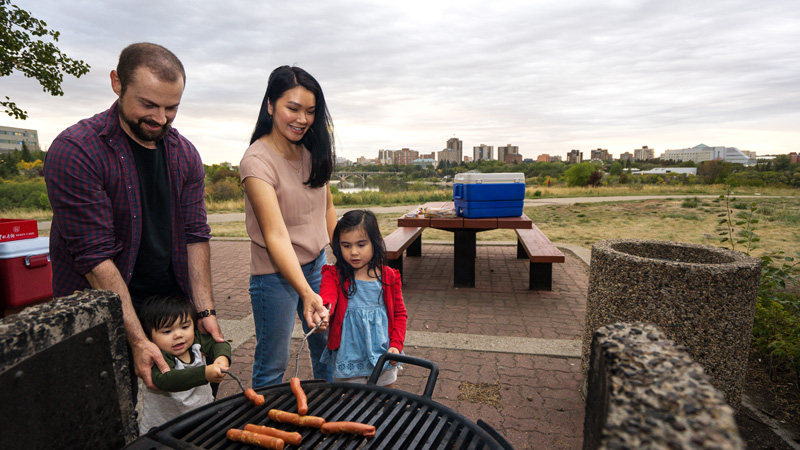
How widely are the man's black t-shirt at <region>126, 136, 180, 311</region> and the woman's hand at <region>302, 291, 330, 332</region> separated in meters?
0.72

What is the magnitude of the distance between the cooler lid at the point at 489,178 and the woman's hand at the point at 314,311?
3.90m

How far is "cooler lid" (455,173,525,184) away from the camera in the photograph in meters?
5.51

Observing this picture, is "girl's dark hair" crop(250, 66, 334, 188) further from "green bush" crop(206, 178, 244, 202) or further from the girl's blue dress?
"green bush" crop(206, 178, 244, 202)

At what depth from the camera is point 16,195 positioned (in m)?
24.6

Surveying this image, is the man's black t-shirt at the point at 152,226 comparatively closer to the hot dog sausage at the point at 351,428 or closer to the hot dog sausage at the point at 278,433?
the hot dog sausage at the point at 278,433

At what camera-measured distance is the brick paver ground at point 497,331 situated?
277cm

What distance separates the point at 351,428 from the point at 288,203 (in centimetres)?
112

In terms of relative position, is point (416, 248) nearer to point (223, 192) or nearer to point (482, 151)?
point (223, 192)

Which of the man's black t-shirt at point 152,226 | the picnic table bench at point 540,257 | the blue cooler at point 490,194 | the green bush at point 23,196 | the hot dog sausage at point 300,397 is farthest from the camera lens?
the green bush at point 23,196

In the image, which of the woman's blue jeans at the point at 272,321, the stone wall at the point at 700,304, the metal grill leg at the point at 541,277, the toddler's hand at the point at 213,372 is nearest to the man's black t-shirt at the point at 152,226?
the woman's blue jeans at the point at 272,321

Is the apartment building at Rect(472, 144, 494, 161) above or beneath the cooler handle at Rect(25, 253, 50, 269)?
above

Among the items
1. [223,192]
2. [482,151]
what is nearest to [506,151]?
[482,151]

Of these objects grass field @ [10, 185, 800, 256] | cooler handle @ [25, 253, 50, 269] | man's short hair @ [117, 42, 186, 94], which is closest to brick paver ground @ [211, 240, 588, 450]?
cooler handle @ [25, 253, 50, 269]

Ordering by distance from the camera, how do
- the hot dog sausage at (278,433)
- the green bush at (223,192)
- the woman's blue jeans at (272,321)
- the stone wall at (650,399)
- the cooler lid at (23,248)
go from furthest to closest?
the green bush at (223,192) → the cooler lid at (23,248) → the woman's blue jeans at (272,321) → the hot dog sausage at (278,433) → the stone wall at (650,399)
